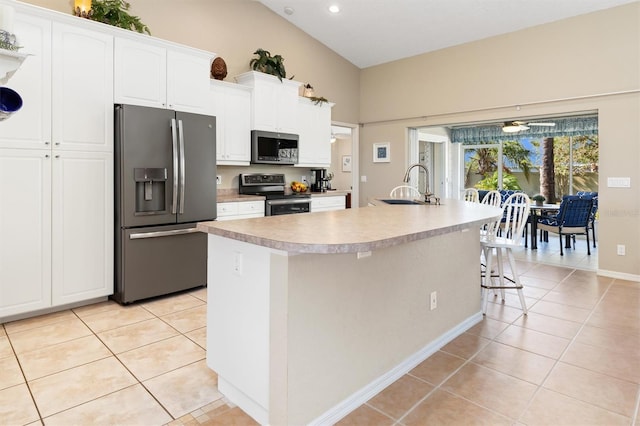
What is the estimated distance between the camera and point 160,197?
345 cm

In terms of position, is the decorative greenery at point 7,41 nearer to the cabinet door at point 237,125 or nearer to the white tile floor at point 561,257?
the cabinet door at point 237,125

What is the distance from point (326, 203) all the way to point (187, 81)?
8.37 feet

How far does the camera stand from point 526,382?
2.12 metres

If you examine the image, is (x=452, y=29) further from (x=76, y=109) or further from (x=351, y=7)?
(x=76, y=109)

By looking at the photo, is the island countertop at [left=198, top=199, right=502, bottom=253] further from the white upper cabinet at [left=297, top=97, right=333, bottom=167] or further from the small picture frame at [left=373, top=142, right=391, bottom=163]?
the small picture frame at [left=373, top=142, right=391, bottom=163]

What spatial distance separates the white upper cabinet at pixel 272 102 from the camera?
185 inches

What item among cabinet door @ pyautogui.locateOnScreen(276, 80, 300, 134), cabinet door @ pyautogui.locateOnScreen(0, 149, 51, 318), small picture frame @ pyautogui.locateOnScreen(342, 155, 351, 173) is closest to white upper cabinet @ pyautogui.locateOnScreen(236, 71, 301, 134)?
cabinet door @ pyautogui.locateOnScreen(276, 80, 300, 134)

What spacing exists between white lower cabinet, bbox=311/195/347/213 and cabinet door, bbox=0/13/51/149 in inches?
126

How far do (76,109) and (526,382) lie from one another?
3.76 meters

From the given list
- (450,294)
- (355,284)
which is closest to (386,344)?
(355,284)

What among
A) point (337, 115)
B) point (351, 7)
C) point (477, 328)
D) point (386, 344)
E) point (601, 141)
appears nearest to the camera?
point (386, 344)

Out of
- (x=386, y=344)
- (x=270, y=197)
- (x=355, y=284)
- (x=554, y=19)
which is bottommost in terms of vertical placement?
(x=386, y=344)

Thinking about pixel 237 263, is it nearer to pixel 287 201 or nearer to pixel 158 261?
pixel 158 261

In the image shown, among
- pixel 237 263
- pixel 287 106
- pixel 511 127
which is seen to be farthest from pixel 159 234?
pixel 511 127
